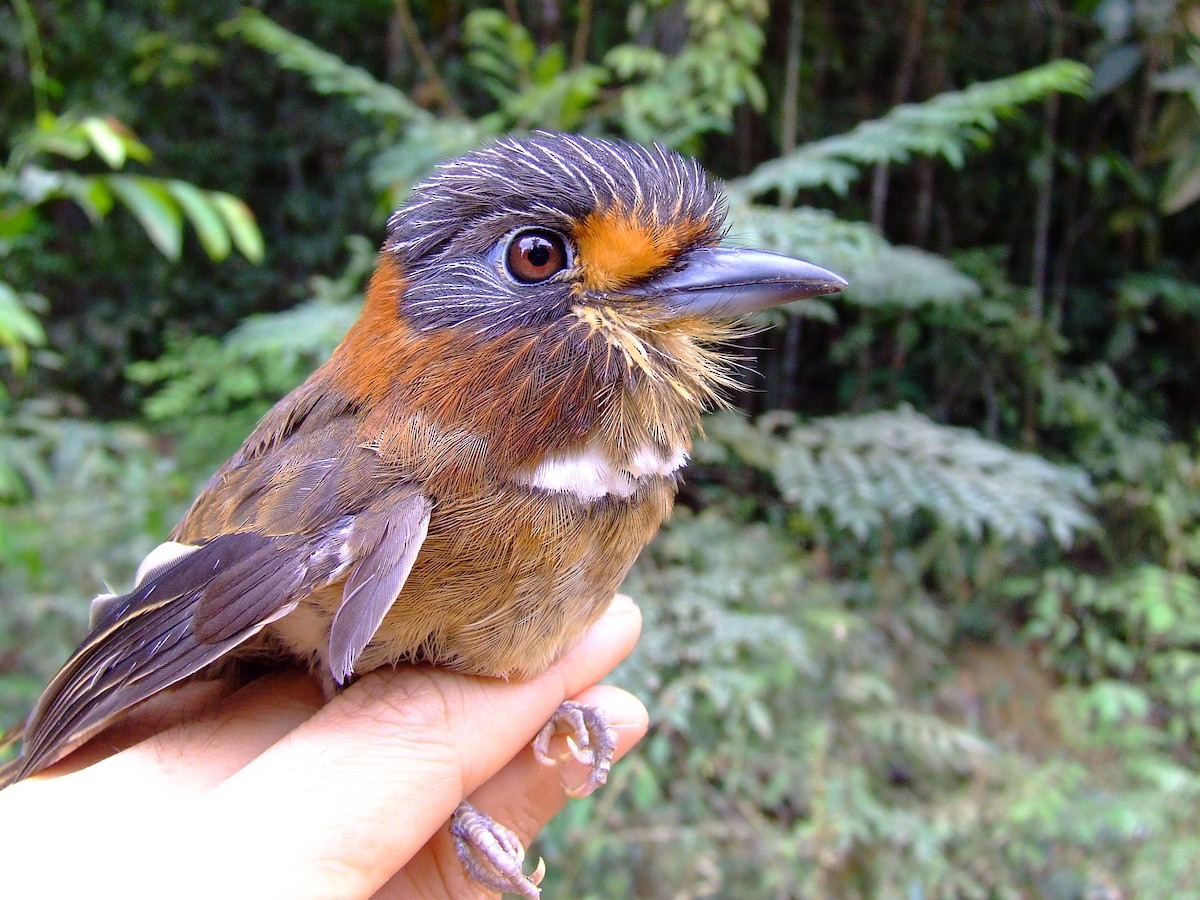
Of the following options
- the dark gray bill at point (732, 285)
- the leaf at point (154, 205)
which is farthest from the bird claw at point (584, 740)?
the leaf at point (154, 205)

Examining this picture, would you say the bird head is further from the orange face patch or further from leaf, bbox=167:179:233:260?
leaf, bbox=167:179:233:260

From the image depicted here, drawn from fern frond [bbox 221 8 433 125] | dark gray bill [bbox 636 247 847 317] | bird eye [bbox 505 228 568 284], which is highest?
fern frond [bbox 221 8 433 125]

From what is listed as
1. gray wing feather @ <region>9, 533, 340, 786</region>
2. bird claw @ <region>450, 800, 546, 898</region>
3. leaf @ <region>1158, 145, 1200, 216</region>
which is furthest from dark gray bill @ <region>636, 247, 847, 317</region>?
leaf @ <region>1158, 145, 1200, 216</region>

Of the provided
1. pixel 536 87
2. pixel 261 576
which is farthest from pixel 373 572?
pixel 536 87

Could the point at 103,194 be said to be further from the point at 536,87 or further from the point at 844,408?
the point at 844,408

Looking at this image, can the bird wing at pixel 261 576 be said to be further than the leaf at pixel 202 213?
No

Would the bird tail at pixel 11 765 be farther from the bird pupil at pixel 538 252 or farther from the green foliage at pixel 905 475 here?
the green foliage at pixel 905 475
